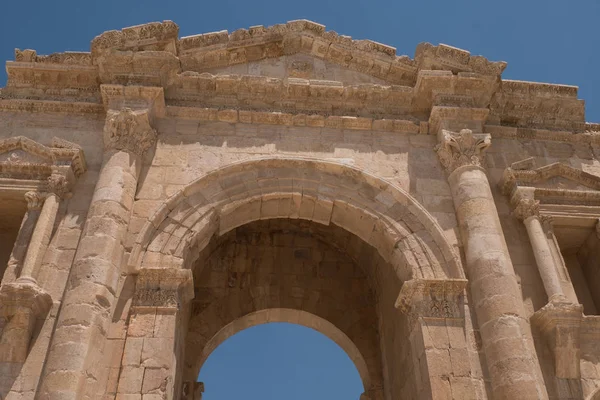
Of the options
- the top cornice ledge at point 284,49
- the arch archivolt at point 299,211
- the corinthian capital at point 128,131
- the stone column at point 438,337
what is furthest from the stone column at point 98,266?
the stone column at point 438,337

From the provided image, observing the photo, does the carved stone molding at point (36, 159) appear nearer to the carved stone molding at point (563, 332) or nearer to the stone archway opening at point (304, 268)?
the stone archway opening at point (304, 268)

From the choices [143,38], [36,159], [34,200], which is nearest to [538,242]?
[143,38]

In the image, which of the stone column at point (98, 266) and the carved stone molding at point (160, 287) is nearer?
the stone column at point (98, 266)

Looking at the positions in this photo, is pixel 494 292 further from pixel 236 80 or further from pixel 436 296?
pixel 236 80

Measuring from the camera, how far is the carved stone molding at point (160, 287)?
23.2 feet

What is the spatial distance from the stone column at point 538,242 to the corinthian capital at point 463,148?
838 mm

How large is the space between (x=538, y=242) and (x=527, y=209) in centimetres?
59

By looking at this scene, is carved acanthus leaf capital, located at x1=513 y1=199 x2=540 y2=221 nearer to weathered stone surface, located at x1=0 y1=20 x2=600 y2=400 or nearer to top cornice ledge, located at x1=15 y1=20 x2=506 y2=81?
weathered stone surface, located at x1=0 y1=20 x2=600 y2=400

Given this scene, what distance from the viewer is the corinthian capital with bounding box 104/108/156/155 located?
827 cm

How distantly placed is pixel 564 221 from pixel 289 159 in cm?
428

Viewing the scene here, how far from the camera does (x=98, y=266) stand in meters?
6.97

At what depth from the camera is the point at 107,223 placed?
7.37 m

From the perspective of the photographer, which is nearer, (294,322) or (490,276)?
(490,276)

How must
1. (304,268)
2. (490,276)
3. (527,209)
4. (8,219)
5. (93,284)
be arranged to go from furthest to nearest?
(304,268)
(8,219)
(527,209)
(490,276)
(93,284)
